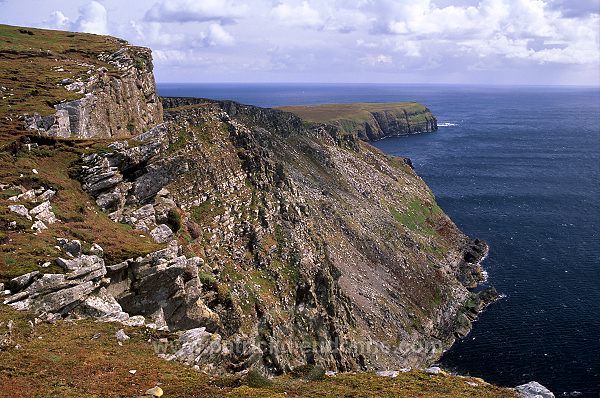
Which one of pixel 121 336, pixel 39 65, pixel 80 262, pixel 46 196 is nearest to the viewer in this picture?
pixel 121 336

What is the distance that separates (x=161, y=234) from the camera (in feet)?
130

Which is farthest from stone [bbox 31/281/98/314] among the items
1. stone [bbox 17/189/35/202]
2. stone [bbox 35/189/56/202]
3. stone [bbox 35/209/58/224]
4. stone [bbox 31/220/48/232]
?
stone [bbox 35/189/56/202]

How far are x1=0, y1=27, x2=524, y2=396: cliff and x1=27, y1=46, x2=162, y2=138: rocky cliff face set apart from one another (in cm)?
34

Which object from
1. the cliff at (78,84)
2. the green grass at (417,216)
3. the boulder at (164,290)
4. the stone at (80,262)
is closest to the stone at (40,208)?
the stone at (80,262)

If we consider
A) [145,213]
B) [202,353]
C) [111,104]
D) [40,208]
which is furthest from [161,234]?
[111,104]

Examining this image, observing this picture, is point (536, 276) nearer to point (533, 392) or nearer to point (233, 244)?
point (233, 244)

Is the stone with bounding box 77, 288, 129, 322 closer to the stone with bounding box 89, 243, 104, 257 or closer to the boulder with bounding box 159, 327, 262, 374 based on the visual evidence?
the stone with bounding box 89, 243, 104, 257

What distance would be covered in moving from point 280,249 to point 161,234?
2799 centimetres

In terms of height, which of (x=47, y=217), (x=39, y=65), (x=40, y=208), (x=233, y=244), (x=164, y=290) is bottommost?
(x=233, y=244)

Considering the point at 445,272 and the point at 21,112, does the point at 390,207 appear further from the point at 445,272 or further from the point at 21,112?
the point at 21,112

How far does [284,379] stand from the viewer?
26.3 meters

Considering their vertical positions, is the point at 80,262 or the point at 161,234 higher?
the point at 80,262

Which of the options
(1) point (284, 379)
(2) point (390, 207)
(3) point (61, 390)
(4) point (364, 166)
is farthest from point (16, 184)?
(4) point (364, 166)

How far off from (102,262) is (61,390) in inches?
414
